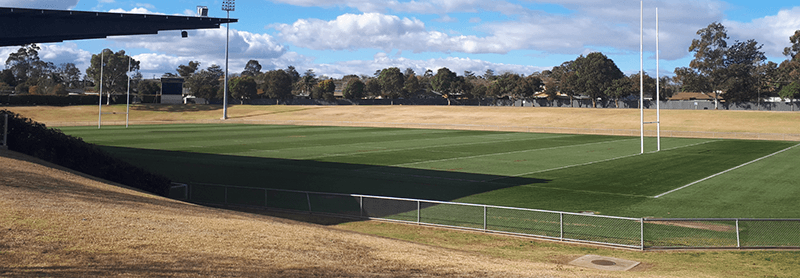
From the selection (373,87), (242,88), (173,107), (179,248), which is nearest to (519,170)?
(179,248)

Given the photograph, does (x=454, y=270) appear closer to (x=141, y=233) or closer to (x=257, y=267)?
(x=257, y=267)

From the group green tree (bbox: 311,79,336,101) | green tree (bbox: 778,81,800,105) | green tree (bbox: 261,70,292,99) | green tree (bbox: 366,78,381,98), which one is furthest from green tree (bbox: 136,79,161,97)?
green tree (bbox: 778,81,800,105)

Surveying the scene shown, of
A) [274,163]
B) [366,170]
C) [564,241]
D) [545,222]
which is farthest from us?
[274,163]

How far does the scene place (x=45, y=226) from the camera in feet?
35.6

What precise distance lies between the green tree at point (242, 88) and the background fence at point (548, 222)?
432 ft

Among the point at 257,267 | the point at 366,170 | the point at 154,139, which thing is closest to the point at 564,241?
the point at 257,267

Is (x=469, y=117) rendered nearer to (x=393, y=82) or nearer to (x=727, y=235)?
(x=393, y=82)

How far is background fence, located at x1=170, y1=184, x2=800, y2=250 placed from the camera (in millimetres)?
17453

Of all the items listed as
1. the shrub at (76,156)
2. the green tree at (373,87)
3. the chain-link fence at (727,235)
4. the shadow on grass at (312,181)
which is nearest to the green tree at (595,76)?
the green tree at (373,87)

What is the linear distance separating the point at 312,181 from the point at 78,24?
42.4ft

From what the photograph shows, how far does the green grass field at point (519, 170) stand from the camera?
25406 millimetres

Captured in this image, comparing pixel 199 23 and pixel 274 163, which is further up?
pixel 199 23

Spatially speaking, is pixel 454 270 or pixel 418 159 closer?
pixel 454 270

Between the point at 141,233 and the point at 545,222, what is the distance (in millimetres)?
12250
